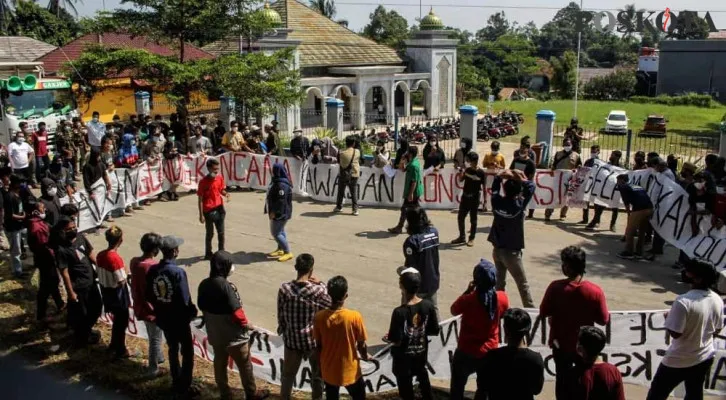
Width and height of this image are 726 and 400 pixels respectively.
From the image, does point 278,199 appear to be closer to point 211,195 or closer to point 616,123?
point 211,195

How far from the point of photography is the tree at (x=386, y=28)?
245 ft

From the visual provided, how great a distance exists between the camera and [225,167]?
16.4 metres

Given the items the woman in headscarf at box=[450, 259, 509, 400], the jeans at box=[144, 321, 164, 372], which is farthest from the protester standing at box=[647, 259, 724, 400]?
the jeans at box=[144, 321, 164, 372]

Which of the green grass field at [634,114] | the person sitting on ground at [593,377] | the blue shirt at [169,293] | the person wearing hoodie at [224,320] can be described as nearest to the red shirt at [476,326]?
the person sitting on ground at [593,377]

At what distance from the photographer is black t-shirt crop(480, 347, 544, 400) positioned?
4.71 meters

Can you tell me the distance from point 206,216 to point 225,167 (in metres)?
5.99

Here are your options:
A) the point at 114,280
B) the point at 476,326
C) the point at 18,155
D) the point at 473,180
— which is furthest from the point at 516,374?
the point at 18,155

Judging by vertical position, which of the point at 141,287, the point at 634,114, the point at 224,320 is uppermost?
the point at 634,114

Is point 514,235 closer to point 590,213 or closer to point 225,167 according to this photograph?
point 590,213

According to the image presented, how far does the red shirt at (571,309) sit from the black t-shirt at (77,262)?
4.92 metres

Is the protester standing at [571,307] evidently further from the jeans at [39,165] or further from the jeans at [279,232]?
the jeans at [39,165]

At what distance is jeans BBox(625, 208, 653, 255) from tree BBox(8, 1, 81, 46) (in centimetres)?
5075

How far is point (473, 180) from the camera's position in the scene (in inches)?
438

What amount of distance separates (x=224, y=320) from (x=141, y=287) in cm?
116
